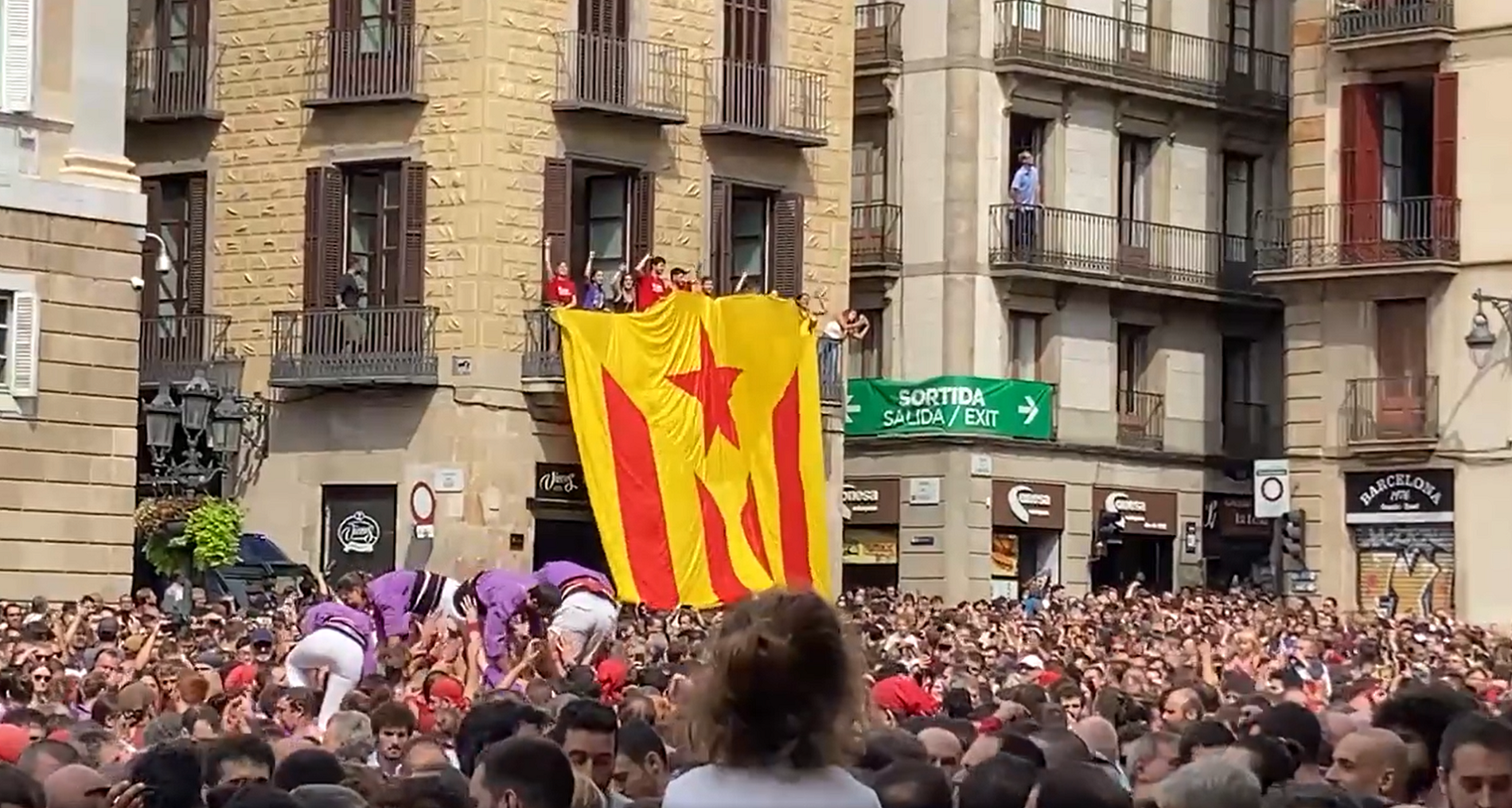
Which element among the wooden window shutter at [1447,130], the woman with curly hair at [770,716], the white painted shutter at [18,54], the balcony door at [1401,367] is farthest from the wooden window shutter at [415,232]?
the woman with curly hair at [770,716]

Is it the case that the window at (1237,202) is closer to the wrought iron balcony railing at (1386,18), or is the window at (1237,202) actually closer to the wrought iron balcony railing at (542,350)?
the wrought iron balcony railing at (1386,18)

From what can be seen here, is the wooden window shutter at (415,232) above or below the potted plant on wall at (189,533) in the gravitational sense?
above

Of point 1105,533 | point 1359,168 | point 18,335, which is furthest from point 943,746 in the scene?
point 1105,533

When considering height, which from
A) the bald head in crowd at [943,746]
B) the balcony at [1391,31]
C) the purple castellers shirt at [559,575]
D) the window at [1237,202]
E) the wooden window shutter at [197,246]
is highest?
the balcony at [1391,31]

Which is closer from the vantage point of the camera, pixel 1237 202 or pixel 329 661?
pixel 329 661

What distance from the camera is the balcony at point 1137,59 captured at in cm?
4872

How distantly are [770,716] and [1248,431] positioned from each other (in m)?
45.9

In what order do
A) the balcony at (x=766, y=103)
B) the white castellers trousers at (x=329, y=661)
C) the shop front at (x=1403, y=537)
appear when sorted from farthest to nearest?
the shop front at (x=1403, y=537)
the balcony at (x=766, y=103)
the white castellers trousers at (x=329, y=661)

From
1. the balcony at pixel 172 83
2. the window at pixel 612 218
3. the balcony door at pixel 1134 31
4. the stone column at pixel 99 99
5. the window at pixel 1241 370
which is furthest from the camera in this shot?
the window at pixel 1241 370

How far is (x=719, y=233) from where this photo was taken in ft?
142

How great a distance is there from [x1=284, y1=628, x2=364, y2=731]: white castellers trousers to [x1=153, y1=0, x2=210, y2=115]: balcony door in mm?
23098

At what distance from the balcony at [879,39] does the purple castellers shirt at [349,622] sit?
2817cm

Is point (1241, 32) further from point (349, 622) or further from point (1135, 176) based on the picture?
point (349, 622)

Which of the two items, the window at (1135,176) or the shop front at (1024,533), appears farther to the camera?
the window at (1135,176)
